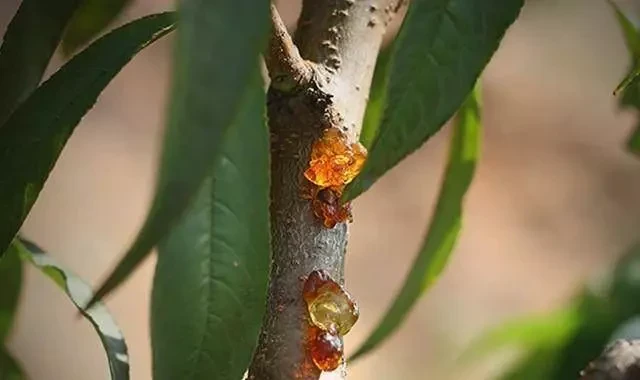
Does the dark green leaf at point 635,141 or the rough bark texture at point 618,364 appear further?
the dark green leaf at point 635,141

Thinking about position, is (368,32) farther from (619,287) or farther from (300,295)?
(619,287)

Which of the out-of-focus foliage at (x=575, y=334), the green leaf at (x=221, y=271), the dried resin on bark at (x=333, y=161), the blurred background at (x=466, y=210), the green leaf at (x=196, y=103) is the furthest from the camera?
the blurred background at (x=466, y=210)

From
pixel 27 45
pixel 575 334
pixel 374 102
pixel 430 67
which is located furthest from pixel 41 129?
pixel 575 334

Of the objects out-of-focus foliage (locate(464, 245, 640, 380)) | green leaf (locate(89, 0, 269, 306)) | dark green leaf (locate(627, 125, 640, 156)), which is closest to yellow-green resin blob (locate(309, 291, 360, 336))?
green leaf (locate(89, 0, 269, 306))

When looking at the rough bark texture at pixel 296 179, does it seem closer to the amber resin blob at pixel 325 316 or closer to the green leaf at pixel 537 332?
the amber resin blob at pixel 325 316

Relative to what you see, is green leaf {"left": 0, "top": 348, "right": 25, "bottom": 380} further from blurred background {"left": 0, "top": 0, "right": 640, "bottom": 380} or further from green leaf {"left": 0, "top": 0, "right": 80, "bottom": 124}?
blurred background {"left": 0, "top": 0, "right": 640, "bottom": 380}

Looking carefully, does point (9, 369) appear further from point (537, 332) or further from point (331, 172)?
point (537, 332)

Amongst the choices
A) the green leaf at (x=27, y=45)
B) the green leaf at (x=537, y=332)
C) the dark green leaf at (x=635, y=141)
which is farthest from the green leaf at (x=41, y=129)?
the green leaf at (x=537, y=332)
